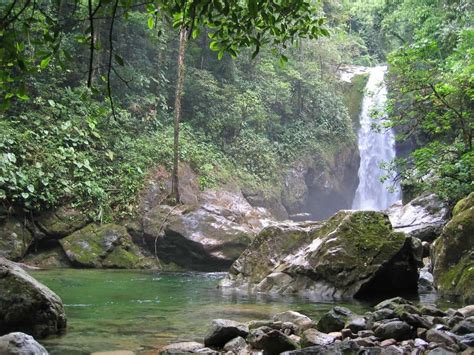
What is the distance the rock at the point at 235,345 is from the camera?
480 cm

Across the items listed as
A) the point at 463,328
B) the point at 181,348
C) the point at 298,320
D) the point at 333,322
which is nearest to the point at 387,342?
the point at 463,328

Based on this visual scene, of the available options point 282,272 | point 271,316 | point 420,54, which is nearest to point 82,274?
point 282,272

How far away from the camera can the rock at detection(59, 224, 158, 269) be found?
12.9 metres

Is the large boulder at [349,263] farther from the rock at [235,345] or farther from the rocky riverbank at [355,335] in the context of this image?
the rock at [235,345]

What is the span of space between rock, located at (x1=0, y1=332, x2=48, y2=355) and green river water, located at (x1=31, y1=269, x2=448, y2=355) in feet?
1.76

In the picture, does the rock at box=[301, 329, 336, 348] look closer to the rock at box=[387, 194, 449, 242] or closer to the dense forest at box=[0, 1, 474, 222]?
the dense forest at box=[0, 1, 474, 222]

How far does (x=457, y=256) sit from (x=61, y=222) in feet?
32.8

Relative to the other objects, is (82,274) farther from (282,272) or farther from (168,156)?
(168,156)

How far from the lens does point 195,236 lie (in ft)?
45.3

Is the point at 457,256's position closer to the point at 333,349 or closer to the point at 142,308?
→ the point at 333,349

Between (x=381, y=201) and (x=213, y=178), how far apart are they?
431 inches

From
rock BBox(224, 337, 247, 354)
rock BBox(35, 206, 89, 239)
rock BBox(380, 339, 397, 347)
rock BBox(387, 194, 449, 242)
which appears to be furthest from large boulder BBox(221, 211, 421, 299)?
rock BBox(35, 206, 89, 239)

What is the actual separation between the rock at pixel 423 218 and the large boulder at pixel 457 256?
10.4 ft

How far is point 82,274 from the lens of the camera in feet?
37.4
